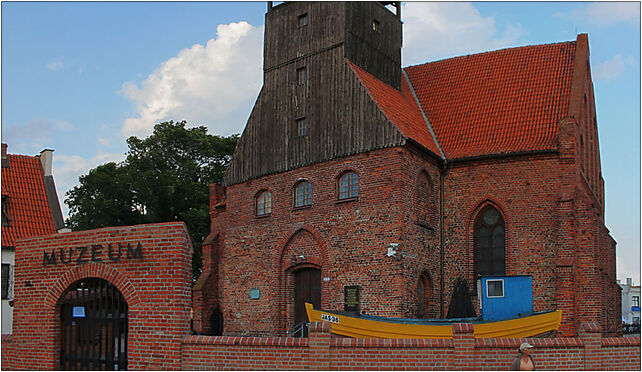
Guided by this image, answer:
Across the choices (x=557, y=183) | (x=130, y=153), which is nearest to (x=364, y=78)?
(x=557, y=183)

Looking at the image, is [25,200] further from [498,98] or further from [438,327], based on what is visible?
[498,98]

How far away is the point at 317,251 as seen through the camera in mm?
26141

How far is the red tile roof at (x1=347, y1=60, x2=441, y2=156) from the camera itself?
2564 centimetres

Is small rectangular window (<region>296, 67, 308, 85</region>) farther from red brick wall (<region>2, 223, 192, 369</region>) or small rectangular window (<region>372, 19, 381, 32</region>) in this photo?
red brick wall (<region>2, 223, 192, 369</region>)

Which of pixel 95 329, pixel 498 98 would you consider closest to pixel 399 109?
pixel 498 98

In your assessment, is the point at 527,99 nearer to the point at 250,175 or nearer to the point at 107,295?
the point at 250,175

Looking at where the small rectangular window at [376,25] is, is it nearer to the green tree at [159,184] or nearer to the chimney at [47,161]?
the chimney at [47,161]

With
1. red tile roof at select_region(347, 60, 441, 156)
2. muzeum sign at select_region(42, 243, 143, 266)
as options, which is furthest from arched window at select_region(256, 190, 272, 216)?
muzeum sign at select_region(42, 243, 143, 266)

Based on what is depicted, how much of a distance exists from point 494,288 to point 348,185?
6.35 meters

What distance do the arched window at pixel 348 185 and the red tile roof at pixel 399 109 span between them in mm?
2369

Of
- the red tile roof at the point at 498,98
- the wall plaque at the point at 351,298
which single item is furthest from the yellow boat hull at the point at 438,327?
the red tile roof at the point at 498,98

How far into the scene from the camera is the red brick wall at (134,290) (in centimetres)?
1471

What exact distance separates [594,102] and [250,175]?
15.7m

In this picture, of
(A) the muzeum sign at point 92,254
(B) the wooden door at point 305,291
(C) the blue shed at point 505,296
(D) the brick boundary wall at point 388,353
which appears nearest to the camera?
(D) the brick boundary wall at point 388,353
